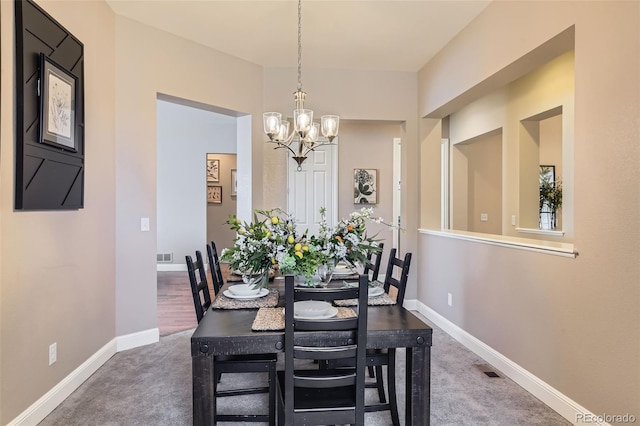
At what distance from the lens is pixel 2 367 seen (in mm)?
1973

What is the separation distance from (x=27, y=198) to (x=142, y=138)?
1515mm

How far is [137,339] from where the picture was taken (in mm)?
3473

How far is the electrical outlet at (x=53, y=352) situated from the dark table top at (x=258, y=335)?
1.28m

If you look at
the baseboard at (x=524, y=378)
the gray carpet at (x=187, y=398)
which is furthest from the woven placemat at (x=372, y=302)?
the baseboard at (x=524, y=378)

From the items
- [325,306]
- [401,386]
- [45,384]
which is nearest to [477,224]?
[401,386]

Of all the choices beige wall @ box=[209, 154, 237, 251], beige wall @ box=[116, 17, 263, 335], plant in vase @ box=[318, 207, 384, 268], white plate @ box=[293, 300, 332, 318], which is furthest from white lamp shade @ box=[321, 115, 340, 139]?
beige wall @ box=[209, 154, 237, 251]

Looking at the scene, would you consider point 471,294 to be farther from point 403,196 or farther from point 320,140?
point 320,140

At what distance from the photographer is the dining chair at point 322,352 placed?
5.01ft

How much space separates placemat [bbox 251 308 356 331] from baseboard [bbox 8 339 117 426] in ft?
4.91

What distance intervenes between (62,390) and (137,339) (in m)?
1.00

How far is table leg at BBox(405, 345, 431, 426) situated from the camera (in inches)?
69.7

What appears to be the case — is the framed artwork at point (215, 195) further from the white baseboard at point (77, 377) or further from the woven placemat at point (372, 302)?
the woven placemat at point (372, 302)

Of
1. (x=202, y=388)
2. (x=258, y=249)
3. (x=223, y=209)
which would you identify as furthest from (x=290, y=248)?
(x=223, y=209)

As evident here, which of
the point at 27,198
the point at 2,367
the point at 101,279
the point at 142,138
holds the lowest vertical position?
the point at 2,367
